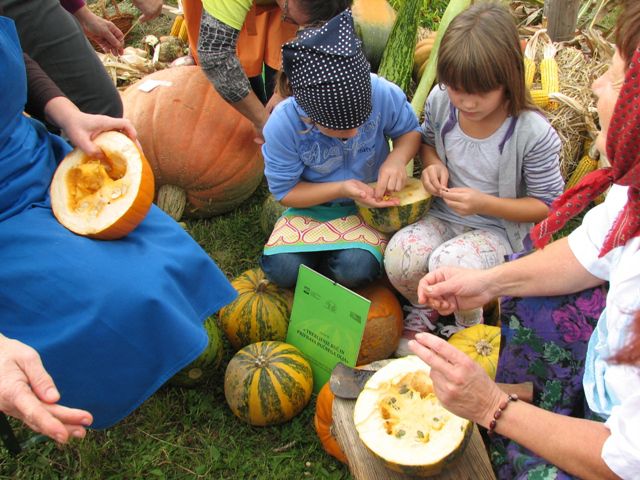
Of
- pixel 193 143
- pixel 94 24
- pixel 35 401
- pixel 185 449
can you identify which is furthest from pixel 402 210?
pixel 94 24

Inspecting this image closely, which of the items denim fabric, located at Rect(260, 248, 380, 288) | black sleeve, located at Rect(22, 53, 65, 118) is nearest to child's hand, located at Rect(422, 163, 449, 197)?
denim fabric, located at Rect(260, 248, 380, 288)

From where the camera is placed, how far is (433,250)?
2418mm

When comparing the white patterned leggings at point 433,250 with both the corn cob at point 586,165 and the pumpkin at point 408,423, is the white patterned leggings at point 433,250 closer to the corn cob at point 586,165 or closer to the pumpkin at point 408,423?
the pumpkin at point 408,423

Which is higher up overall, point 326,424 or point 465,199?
point 465,199

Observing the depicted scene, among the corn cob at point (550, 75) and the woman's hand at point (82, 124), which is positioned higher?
the woman's hand at point (82, 124)

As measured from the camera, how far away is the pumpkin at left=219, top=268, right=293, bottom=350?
2529 mm

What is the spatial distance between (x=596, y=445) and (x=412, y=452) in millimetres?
472

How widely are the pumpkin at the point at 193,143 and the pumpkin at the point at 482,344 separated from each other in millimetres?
1539

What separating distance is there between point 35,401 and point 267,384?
1.02 meters

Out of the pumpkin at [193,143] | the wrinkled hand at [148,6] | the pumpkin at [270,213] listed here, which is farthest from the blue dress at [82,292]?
the wrinkled hand at [148,6]

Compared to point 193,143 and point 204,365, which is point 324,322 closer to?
point 204,365

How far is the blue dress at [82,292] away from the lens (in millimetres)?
1786

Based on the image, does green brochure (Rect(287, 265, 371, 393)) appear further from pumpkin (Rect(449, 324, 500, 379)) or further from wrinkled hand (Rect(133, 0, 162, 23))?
wrinkled hand (Rect(133, 0, 162, 23))

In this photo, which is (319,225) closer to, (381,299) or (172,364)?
(381,299)
